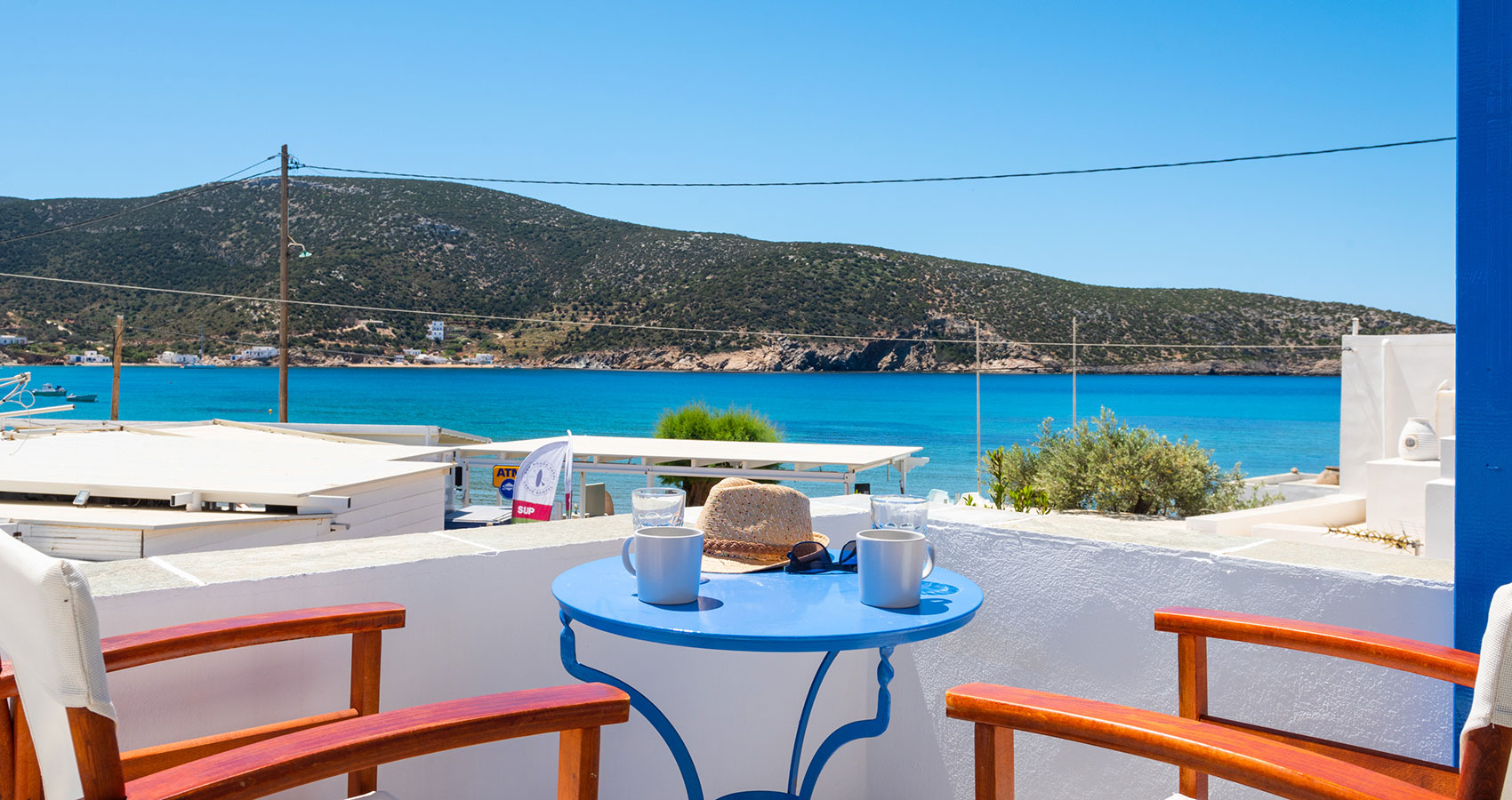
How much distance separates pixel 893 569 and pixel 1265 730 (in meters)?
0.74

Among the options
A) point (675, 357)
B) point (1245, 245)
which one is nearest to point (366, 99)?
point (675, 357)

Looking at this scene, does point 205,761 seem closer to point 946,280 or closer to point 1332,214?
point 946,280

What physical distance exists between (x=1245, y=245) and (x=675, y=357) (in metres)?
36.8

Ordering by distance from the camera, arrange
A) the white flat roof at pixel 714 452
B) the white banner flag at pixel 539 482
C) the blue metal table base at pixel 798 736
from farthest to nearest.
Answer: the white flat roof at pixel 714 452
the white banner flag at pixel 539 482
the blue metal table base at pixel 798 736

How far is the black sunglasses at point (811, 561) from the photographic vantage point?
1570mm

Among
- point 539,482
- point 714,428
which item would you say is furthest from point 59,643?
point 714,428

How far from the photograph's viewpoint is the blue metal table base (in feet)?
4.67

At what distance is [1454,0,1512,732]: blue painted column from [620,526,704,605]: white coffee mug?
46.5 inches

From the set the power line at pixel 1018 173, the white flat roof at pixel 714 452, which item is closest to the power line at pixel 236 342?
the power line at pixel 1018 173

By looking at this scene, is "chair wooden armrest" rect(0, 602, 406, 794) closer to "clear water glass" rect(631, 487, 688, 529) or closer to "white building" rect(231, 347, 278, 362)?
"clear water glass" rect(631, 487, 688, 529)

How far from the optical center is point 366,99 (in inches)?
1500

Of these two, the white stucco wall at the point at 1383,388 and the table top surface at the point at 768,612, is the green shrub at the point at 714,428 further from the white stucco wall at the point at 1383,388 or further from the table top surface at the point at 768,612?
the table top surface at the point at 768,612

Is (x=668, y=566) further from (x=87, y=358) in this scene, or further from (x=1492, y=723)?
(x=87, y=358)

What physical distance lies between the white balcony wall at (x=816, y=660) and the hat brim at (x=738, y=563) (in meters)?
0.44
